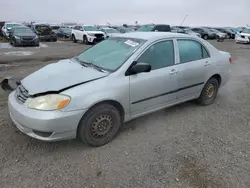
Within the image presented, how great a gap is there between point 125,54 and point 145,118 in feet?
4.22

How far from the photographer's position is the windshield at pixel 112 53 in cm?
332

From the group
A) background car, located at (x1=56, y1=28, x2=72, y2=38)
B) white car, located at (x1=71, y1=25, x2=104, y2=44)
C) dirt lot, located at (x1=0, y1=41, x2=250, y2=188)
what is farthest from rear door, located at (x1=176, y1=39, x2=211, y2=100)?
background car, located at (x1=56, y1=28, x2=72, y2=38)

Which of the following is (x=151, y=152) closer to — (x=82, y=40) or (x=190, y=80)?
(x=190, y=80)

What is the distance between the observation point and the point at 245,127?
381 centimetres

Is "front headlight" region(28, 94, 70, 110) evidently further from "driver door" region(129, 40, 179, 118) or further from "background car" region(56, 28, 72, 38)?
"background car" region(56, 28, 72, 38)

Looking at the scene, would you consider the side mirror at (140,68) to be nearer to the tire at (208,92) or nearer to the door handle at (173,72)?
the door handle at (173,72)

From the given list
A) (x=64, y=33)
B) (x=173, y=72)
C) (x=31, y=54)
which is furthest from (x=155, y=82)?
(x=64, y=33)

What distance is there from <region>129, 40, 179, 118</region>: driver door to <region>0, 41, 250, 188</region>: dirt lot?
0.44 meters

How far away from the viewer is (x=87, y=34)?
18984 millimetres

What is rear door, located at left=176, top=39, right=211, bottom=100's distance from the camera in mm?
3895

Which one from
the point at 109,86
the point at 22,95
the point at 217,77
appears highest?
the point at 109,86

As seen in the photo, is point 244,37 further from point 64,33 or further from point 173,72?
point 173,72

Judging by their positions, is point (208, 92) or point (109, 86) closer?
point (109, 86)

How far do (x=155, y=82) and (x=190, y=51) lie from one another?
1.16 metres
